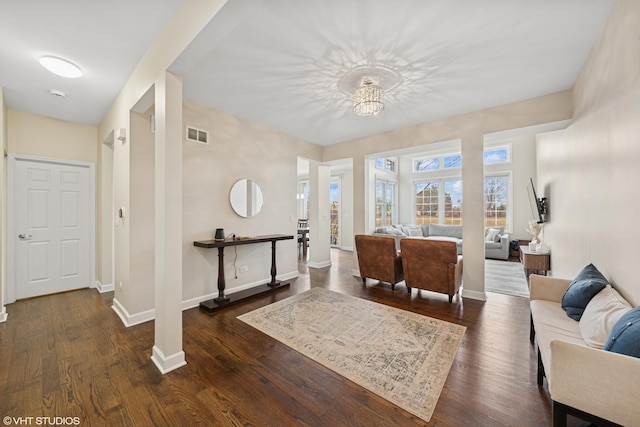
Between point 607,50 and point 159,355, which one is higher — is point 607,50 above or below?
above

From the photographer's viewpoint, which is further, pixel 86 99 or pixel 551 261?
pixel 551 261

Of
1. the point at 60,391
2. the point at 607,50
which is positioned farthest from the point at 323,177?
the point at 60,391

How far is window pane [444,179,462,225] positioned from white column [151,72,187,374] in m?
8.08

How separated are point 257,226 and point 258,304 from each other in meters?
1.29

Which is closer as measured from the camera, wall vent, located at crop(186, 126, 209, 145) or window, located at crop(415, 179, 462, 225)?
wall vent, located at crop(186, 126, 209, 145)

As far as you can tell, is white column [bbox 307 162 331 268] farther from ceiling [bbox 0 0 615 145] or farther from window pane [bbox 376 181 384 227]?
window pane [bbox 376 181 384 227]

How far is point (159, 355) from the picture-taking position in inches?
79.0

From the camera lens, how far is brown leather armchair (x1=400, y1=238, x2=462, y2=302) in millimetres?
3305

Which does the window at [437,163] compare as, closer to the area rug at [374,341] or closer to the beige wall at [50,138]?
the area rug at [374,341]

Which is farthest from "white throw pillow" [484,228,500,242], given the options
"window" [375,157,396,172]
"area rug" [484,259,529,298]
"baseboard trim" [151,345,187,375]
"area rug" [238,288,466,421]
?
"baseboard trim" [151,345,187,375]

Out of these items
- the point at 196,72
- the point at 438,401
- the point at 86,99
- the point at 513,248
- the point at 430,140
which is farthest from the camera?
the point at 513,248

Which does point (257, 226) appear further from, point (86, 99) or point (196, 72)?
point (86, 99)

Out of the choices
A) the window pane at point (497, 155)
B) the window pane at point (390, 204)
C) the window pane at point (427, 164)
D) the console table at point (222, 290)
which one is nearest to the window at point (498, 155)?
the window pane at point (497, 155)

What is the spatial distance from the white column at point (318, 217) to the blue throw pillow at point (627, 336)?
182 inches
